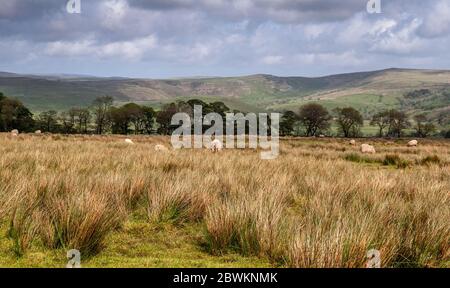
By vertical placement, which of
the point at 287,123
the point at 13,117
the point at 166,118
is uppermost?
the point at 13,117

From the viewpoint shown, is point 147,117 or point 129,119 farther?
point 147,117

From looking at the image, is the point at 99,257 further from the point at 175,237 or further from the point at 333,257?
the point at 333,257

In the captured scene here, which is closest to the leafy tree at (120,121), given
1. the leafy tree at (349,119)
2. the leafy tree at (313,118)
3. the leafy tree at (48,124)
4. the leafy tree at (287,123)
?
the leafy tree at (48,124)

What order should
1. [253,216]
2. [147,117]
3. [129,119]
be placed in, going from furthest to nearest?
[147,117]
[129,119]
[253,216]

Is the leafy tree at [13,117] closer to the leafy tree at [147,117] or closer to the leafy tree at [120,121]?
the leafy tree at [120,121]

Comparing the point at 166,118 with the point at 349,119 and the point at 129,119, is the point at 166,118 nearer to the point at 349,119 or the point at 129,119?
the point at 129,119

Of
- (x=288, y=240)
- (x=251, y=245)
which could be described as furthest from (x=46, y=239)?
(x=288, y=240)

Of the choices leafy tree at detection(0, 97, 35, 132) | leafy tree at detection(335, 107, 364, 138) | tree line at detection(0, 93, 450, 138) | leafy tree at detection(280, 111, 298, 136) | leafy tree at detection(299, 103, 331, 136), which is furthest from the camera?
leafy tree at detection(299, 103, 331, 136)

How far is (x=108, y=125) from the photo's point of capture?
98.3 m

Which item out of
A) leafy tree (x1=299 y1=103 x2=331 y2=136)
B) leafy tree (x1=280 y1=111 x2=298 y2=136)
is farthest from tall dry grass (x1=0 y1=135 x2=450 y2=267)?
leafy tree (x1=299 y1=103 x2=331 y2=136)

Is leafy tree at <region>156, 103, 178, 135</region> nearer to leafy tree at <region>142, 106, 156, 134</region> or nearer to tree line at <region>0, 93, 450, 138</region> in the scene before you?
tree line at <region>0, 93, 450, 138</region>

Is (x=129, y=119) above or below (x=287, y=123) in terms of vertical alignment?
above

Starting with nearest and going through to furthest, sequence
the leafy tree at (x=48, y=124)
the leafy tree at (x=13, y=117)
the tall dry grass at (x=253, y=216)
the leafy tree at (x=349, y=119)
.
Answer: the tall dry grass at (x=253, y=216)
the leafy tree at (x=13, y=117)
the leafy tree at (x=48, y=124)
the leafy tree at (x=349, y=119)

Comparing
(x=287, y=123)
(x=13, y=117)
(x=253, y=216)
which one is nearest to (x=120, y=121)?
(x=13, y=117)
